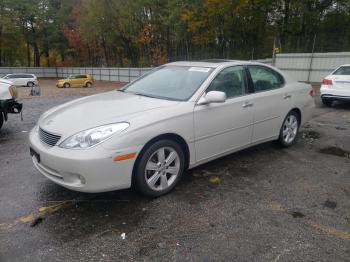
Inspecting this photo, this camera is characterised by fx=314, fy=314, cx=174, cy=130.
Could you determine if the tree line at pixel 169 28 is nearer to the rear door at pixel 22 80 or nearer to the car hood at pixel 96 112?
the rear door at pixel 22 80

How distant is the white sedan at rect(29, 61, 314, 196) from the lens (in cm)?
321

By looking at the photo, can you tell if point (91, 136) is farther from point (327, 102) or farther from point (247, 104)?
point (327, 102)

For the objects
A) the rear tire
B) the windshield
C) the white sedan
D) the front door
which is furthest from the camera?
the rear tire

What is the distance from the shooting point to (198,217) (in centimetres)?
329

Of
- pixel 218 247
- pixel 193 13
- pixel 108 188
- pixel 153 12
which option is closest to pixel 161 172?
pixel 108 188

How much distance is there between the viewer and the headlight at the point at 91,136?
320 cm

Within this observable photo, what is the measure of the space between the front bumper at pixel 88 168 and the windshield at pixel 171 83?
1.18 meters

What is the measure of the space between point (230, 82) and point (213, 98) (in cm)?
78

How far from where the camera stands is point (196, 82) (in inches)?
167

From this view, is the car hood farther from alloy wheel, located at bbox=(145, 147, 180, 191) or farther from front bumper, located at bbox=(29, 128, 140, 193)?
alloy wheel, located at bbox=(145, 147, 180, 191)

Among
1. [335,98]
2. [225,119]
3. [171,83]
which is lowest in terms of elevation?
[335,98]

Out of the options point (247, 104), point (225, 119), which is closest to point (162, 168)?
point (225, 119)

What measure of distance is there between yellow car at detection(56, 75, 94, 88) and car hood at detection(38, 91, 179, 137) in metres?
25.9

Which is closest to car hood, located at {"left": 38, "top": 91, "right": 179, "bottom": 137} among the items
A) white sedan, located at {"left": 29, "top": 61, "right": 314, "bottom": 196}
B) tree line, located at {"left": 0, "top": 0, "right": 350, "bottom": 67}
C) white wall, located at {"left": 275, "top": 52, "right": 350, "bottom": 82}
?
white sedan, located at {"left": 29, "top": 61, "right": 314, "bottom": 196}
